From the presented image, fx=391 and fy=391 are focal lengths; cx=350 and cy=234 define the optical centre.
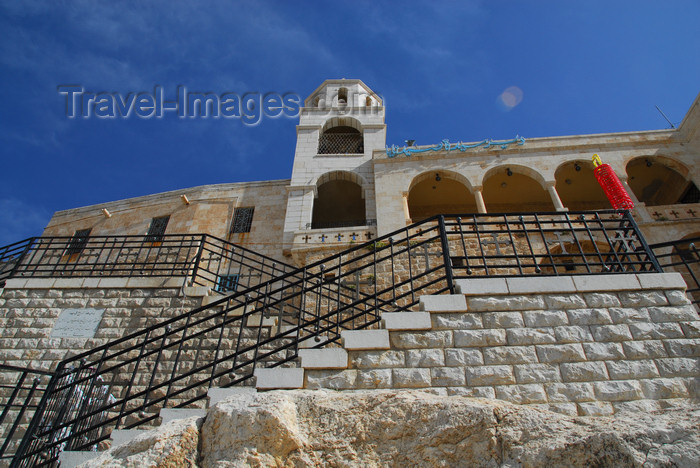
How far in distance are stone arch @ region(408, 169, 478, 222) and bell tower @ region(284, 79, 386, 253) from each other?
96.2 inches

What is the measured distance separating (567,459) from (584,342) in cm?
198

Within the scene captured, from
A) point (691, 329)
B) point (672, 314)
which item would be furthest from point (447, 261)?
point (691, 329)

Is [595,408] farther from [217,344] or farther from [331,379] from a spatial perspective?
[217,344]

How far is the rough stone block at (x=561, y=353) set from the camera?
183 inches

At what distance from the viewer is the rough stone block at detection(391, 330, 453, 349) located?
15.7ft

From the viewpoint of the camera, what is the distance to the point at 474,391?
446 centimetres

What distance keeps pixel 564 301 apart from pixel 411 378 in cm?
231

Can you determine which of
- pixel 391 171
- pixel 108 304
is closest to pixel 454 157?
pixel 391 171

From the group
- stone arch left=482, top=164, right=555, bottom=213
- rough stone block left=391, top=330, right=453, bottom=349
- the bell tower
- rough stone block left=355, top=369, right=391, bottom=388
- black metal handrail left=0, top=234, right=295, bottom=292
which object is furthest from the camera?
stone arch left=482, top=164, right=555, bottom=213

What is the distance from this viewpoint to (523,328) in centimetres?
492

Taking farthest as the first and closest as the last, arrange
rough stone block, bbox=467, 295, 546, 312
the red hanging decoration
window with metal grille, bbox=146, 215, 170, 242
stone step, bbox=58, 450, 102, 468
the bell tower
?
1. window with metal grille, bbox=146, 215, 170, 242
2. the bell tower
3. the red hanging decoration
4. rough stone block, bbox=467, 295, 546, 312
5. stone step, bbox=58, 450, 102, 468

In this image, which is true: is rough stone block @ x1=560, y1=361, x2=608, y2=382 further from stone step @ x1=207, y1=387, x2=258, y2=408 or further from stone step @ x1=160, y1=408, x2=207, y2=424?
stone step @ x1=160, y1=408, x2=207, y2=424

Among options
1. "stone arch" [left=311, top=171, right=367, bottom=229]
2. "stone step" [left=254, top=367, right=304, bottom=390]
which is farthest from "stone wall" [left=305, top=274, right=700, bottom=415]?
"stone arch" [left=311, top=171, right=367, bottom=229]

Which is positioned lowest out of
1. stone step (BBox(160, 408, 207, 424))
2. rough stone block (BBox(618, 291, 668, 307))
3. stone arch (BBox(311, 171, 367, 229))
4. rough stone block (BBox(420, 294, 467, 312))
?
stone step (BBox(160, 408, 207, 424))
